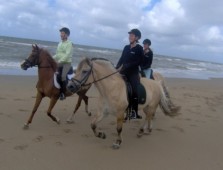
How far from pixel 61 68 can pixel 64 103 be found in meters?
2.65

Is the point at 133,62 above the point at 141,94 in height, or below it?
above

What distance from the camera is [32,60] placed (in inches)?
287

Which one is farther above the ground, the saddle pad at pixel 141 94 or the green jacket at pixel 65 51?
the green jacket at pixel 65 51

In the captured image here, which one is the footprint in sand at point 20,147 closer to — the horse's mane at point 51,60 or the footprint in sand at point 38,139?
the footprint in sand at point 38,139

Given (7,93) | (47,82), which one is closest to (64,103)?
(7,93)

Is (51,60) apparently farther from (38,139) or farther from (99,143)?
(99,143)

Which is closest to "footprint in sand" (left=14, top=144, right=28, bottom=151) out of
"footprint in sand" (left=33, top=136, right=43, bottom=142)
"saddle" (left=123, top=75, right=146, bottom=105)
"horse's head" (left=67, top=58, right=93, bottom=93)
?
"footprint in sand" (left=33, top=136, right=43, bottom=142)

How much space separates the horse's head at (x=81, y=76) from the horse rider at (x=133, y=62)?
91 cm

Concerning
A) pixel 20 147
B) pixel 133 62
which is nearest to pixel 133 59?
pixel 133 62

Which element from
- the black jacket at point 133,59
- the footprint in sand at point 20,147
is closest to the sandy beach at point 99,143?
the footprint in sand at point 20,147

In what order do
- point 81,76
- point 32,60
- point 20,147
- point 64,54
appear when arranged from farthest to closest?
point 64,54 → point 32,60 → point 81,76 → point 20,147

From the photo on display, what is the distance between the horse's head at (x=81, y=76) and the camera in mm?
5637

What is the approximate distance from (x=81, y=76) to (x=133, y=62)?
1.34 metres

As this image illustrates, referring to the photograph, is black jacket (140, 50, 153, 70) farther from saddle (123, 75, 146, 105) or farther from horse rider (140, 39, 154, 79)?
saddle (123, 75, 146, 105)
